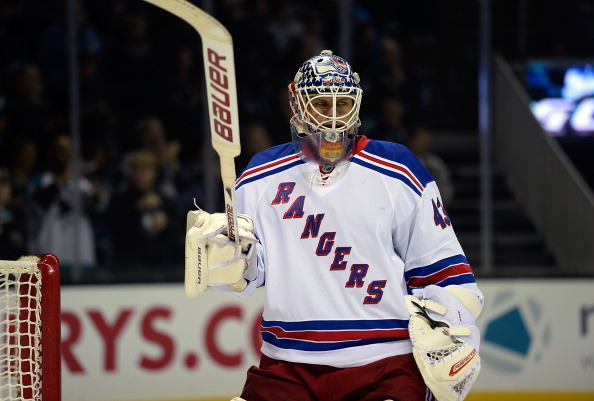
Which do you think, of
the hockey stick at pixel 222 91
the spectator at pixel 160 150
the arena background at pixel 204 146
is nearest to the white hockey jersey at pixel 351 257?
the hockey stick at pixel 222 91

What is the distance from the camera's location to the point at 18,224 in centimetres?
500

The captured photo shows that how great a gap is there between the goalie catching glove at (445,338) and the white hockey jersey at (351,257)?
0.05 metres

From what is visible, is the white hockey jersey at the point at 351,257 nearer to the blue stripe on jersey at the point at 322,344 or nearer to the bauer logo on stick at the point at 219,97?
the blue stripe on jersey at the point at 322,344

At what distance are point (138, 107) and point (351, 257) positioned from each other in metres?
3.25

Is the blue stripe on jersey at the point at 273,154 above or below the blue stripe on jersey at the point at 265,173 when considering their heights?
above

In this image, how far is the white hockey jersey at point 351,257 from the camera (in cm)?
233

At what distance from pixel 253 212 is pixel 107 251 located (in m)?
2.73

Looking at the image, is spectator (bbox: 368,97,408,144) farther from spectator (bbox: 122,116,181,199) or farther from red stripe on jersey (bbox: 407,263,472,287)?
red stripe on jersey (bbox: 407,263,472,287)

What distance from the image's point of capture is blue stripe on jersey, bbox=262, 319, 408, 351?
2.32 metres

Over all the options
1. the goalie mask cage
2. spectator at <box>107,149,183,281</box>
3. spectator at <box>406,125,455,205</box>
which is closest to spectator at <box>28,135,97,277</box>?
spectator at <box>107,149,183,281</box>

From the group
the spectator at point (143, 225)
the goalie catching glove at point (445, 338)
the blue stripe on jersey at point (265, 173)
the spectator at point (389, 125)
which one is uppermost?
the spectator at point (389, 125)

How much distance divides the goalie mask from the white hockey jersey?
4 cm

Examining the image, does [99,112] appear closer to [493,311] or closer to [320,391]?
[493,311]

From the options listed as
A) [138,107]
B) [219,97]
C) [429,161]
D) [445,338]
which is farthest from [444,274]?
[138,107]
